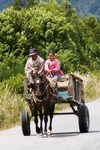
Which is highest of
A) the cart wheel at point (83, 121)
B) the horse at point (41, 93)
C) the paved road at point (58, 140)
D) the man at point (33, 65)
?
the man at point (33, 65)

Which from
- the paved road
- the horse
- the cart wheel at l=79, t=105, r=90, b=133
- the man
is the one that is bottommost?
the paved road

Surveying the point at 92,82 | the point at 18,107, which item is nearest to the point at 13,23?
the point at 92,82

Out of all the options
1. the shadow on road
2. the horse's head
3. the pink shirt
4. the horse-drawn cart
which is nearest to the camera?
the horse's head

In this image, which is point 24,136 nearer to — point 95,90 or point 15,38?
point 95,90

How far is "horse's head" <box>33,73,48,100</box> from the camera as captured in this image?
590 inches

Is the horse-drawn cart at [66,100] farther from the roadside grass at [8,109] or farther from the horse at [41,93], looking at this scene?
the roadside grass at [8,109]

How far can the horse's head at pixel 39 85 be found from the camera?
590 inches

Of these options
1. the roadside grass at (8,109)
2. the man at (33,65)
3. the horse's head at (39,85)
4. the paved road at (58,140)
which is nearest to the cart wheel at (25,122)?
the paved road at (58,140)

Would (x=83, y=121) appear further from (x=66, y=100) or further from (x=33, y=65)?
(x=33, y=65)

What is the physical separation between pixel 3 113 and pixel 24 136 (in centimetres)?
479

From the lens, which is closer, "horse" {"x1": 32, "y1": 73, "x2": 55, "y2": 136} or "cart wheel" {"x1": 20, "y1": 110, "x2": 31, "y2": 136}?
"horse" {"x1": 32, "y1": 73, "x2": 55, "y2": 136}

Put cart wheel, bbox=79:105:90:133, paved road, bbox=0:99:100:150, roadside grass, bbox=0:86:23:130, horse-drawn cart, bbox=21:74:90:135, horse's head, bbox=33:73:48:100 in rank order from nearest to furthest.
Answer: paved road, bbox=0:99:100:150 < horse's head, bbox=33:73:48:100 < horse-drawn cart, bbox=21:74:90:135 < cart wheel, bbox=79:105:90:133 < roadside grass, bbox=0:86:23:130

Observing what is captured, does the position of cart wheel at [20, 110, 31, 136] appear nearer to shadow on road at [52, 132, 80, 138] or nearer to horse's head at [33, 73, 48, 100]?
shadow on road at [52, 132, 80, 138]

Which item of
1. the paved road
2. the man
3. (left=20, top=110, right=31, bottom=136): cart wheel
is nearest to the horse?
the man
